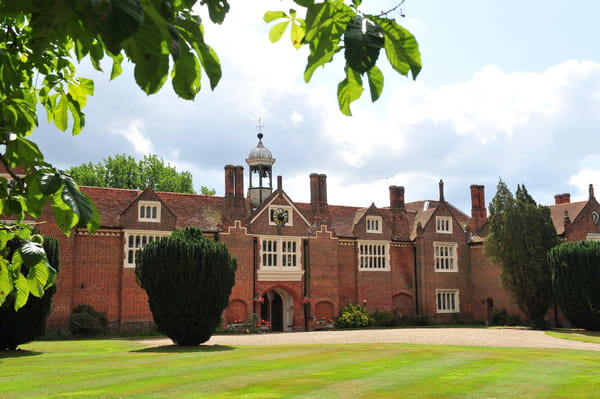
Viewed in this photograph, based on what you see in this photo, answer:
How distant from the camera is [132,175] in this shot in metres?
53.6

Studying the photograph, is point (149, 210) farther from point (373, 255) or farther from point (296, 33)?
point (296, 33)

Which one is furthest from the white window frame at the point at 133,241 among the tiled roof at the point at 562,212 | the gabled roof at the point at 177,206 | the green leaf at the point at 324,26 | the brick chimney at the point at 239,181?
the green leaf at the point at 324,26

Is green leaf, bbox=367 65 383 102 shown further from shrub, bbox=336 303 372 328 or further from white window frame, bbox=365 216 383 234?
white window frame, bbox=365 216 383 234

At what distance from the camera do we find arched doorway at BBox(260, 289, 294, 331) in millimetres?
34375

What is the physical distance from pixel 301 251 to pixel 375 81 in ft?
107

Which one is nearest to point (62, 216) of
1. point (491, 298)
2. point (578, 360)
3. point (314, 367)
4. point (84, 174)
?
point (314, 367)

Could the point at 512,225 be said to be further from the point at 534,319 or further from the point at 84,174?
the point at 84,174

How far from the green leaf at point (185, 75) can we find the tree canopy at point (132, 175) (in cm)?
5159

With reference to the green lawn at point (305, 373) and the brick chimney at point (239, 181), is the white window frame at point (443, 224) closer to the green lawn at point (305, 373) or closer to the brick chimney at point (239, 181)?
the brick chimney at point (239, 181)

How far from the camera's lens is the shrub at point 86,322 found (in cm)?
2755

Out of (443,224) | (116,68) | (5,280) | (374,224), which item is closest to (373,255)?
(374,224)

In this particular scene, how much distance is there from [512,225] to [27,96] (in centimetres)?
3203

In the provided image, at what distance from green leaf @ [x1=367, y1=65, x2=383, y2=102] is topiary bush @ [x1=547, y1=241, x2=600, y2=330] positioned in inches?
1149

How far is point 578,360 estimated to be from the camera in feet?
52.3
